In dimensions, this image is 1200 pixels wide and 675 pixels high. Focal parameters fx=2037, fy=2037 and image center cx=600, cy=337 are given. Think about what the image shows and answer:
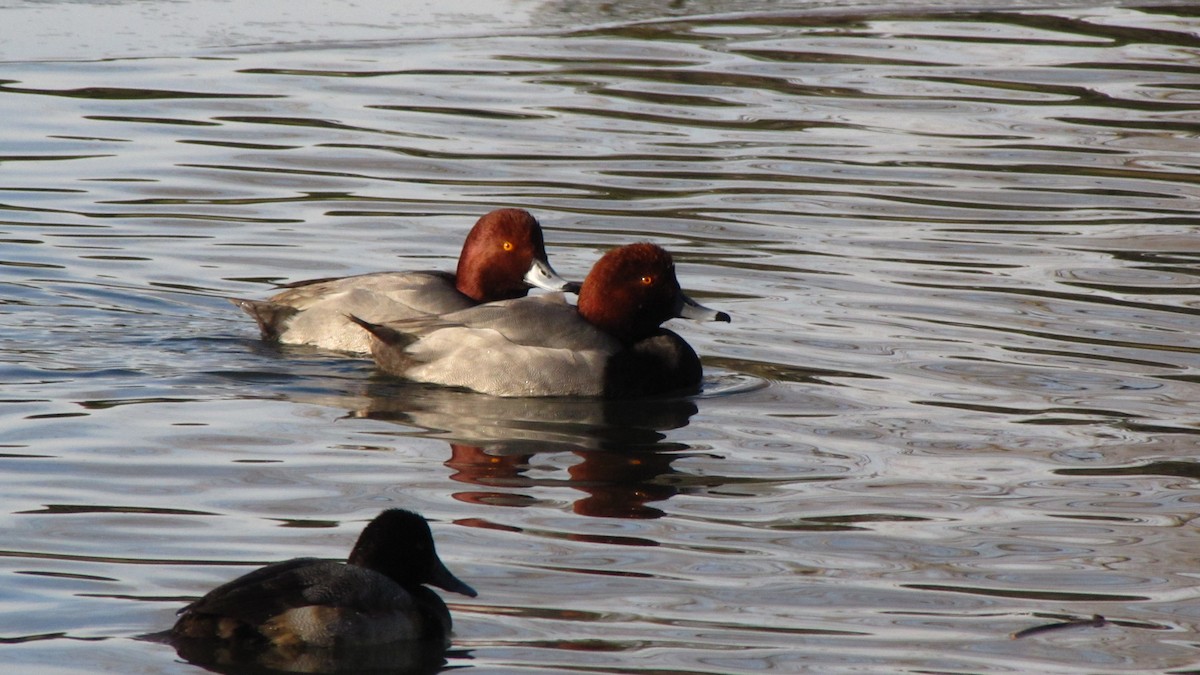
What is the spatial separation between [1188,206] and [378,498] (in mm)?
7295

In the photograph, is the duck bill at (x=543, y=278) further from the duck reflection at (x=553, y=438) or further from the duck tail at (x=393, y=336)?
the duck reflection at (x=553, y=438)

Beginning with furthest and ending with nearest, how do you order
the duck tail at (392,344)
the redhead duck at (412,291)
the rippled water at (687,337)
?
the redhead duck at (412,291) < the duck tail at (392,344) < the rippled water at (687,337)

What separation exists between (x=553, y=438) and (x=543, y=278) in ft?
6.12

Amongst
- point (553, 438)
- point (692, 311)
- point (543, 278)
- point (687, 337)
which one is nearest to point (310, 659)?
point (553, 438)

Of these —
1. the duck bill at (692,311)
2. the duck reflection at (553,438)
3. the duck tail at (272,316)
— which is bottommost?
the duck reflection at (553,438)

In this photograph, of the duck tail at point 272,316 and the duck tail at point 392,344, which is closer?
the duck tail at point 392,344

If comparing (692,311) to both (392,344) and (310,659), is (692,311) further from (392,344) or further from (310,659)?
(310,659)

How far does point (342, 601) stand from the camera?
18.5ft

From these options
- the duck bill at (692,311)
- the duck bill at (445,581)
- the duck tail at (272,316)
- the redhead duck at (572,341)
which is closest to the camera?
the duck bill at (445,581)

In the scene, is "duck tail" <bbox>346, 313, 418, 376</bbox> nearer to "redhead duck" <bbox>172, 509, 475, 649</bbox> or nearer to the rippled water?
the rippled water

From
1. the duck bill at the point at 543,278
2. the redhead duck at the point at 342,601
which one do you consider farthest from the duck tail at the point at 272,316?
the redhead duck at the point at 342,601

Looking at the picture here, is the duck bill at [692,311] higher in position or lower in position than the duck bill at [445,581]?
higher

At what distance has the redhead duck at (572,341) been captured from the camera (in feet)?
30.4

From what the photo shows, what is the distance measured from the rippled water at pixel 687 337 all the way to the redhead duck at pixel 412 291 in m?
0.16
